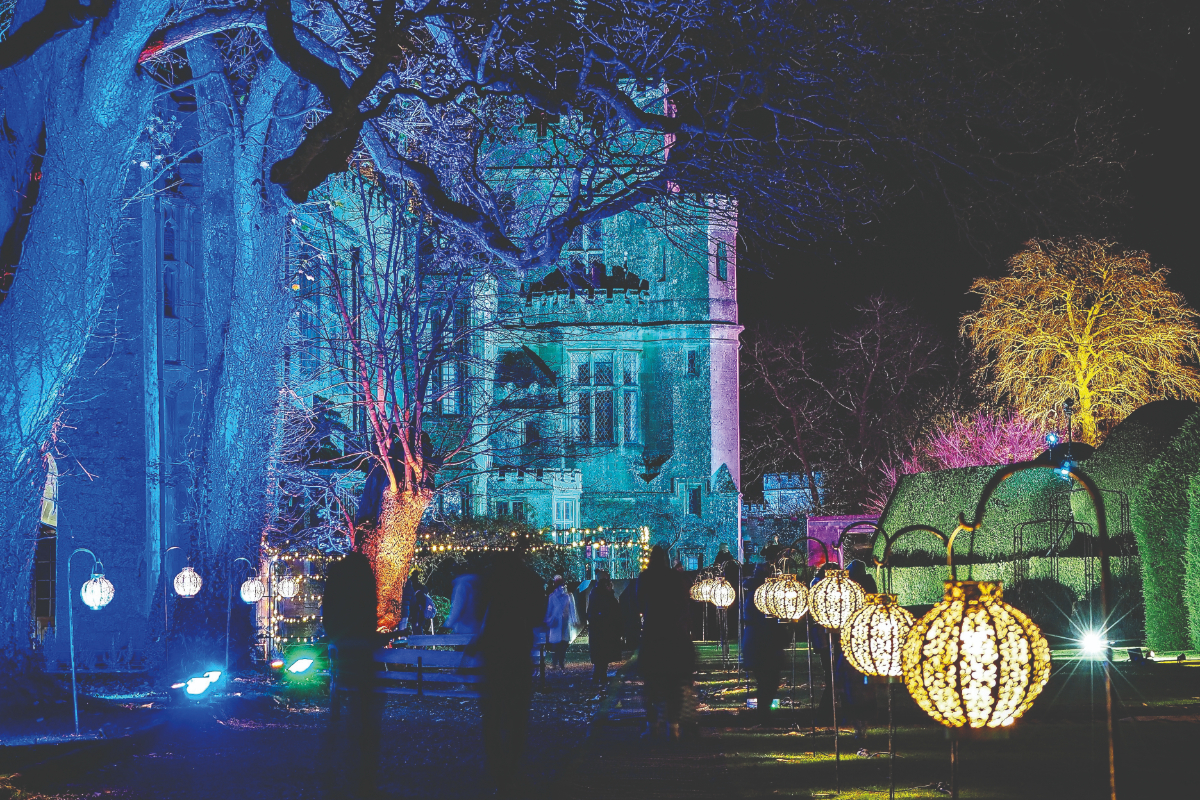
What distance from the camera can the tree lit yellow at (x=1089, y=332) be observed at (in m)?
36.3

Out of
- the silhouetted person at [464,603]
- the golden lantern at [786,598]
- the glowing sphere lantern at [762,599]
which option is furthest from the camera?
the silhouetted person at [464,603]

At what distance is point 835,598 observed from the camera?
10102mm

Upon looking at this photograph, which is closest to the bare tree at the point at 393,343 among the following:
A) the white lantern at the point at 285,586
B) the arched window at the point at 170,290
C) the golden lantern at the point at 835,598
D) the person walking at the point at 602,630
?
the white lantern at the point at 285,586

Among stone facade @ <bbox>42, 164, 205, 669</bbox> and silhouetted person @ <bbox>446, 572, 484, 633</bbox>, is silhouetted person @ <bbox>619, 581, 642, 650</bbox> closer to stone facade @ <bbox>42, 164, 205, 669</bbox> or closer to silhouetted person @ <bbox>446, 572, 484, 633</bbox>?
stone facade @ <bbox>42, 164, 205, 669</bbox>

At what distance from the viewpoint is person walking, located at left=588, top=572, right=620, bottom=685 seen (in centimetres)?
1802

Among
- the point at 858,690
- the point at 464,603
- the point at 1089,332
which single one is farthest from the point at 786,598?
the point at 1089,332

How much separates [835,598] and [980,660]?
5.38m

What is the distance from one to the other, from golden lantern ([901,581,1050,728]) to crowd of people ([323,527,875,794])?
4247mm

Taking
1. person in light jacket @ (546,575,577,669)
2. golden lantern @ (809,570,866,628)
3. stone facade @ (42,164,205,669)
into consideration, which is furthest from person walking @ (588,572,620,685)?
golden lantern @ (809,570,866,628)

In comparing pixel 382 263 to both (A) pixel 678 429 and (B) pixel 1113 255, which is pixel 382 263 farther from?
(B) pixel 1113 255

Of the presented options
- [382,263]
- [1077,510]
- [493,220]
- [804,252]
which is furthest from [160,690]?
[382,263]

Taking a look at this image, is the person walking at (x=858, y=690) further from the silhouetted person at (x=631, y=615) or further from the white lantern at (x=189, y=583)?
the silhouetted person at (x=631, y=615)

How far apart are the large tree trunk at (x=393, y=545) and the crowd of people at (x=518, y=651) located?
14.6ft

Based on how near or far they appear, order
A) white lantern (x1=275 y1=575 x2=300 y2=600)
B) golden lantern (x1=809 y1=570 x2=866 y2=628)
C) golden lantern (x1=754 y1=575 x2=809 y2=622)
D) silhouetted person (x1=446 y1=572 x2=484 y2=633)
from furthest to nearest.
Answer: white lantern (x1=275 y1=575 x2=300 y2=600), silhouetted person (x1=446 y1=572 x2=484 y2=633), golden lantern (x1=754 y1=575 x2=809 y2=622), golden lantern (x1=809 y1=570 x2=866 y2=628)
